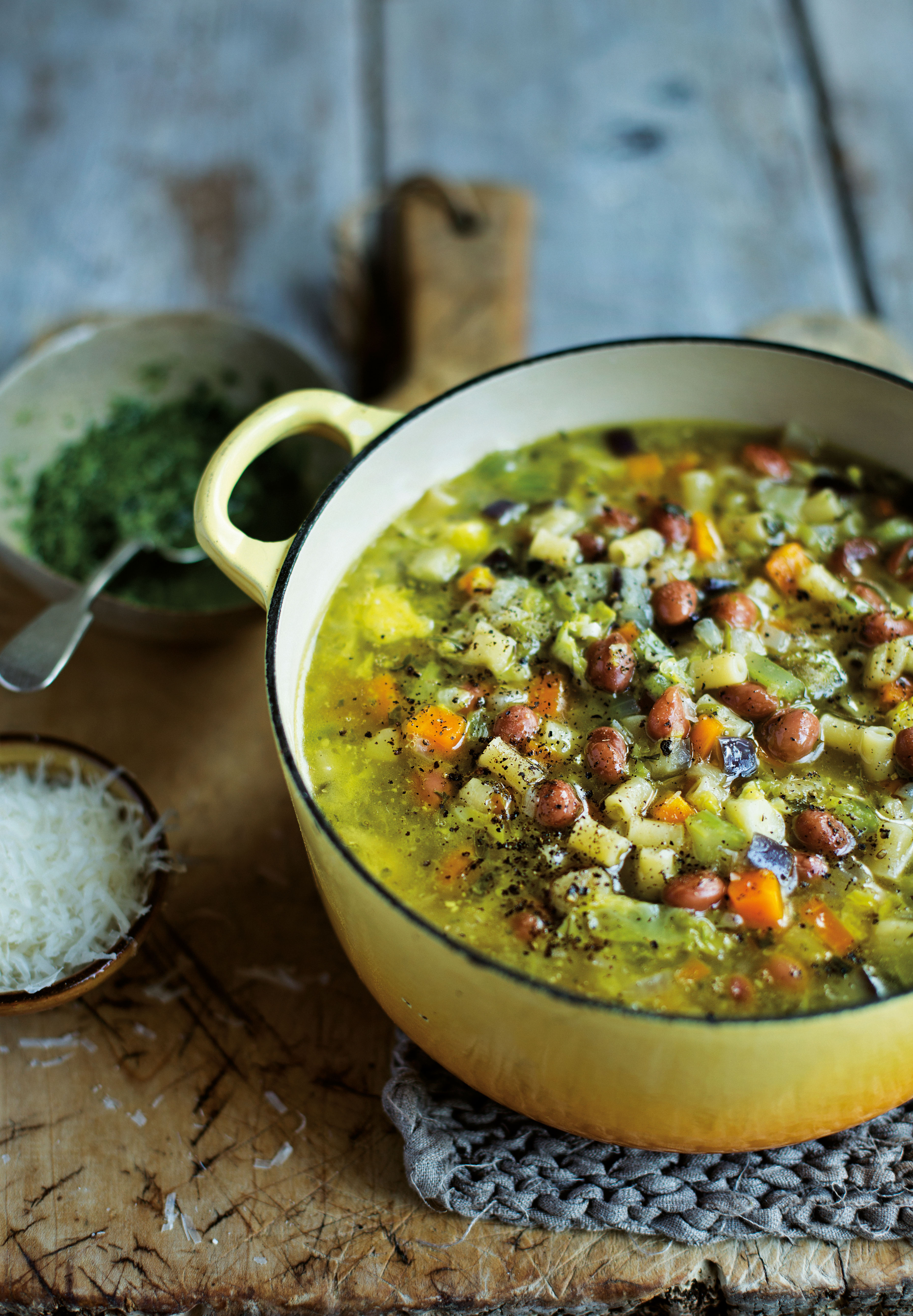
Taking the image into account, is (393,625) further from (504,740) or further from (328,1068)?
(328,1068)

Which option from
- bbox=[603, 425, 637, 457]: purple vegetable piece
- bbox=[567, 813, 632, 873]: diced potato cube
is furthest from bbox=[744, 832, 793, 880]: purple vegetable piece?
bbox=[603, 425, 637, 457]: purple vegetable piece

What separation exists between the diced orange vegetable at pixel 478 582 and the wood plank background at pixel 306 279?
0.78 metres

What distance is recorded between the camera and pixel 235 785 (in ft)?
10.2

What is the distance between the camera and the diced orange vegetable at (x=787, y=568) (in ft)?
9.23

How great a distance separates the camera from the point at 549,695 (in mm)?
2588

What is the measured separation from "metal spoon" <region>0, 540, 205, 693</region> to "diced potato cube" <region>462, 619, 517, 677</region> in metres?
1.17

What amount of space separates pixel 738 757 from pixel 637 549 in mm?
642

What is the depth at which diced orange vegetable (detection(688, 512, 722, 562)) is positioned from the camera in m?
2.90

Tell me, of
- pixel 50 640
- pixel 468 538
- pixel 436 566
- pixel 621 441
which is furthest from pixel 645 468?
pixel 50 640

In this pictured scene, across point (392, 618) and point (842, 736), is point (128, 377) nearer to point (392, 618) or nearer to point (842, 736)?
point (392, 618)

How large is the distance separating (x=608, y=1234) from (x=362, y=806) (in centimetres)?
99

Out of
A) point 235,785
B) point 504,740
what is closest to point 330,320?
point 235,785

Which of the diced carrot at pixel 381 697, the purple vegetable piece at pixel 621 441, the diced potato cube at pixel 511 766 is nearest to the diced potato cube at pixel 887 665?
the diced potato cube at pixel 511 766

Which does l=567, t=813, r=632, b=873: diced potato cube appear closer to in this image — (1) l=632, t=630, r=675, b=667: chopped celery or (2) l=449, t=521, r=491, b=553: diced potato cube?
(1) l=632, t=630, r=675, b=667: chopped celery
